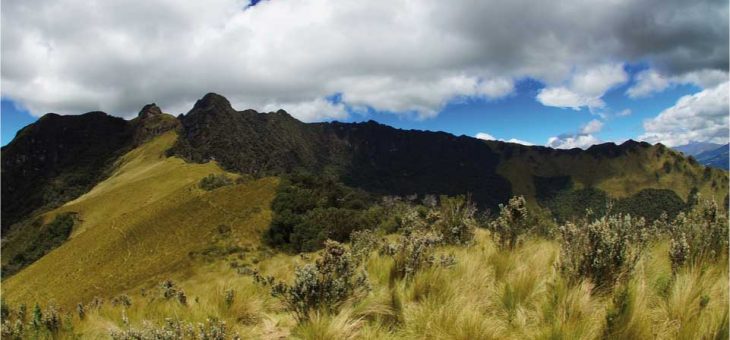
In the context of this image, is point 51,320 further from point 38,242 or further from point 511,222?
point 38,242

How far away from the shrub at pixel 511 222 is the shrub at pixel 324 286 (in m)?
3.78

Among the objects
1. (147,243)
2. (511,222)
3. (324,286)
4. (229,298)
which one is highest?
(511,222)

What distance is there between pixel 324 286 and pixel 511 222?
4.57m

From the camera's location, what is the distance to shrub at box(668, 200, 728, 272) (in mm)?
6527

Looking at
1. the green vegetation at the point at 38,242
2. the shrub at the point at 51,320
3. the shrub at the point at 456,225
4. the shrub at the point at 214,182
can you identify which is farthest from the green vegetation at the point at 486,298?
the green vegetation at the point at 38,242

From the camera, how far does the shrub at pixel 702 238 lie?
6.53 m

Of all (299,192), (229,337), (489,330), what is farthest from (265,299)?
(299,192)

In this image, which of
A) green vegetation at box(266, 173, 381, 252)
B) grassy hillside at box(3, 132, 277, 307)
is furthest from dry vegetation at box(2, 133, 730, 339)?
grassy hillside at box(3, 132, 277, 307)

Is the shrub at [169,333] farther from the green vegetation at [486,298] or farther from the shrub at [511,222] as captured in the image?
the shrub at [511,222]

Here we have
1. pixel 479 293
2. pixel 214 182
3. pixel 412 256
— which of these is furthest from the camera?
pixel 214 182

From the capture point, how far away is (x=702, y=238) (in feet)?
23.2

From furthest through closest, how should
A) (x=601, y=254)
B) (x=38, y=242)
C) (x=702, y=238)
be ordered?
(x=38, y=242) → (x=702, y=238) → (x=601, y=254)

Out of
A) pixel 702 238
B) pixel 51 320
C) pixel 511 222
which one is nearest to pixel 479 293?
pixel 511 222

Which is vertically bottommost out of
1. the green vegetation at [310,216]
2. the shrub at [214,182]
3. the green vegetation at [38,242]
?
the green vegetation at [38,242]
